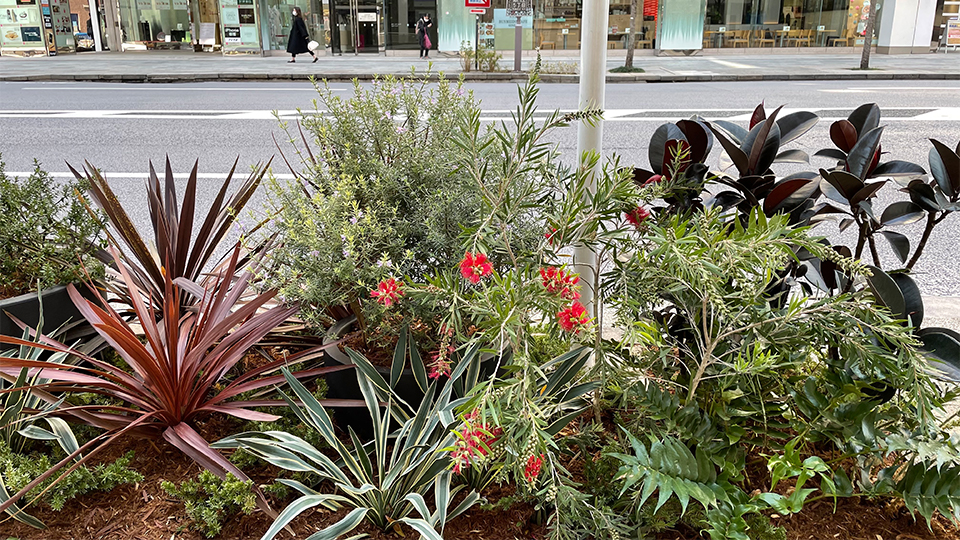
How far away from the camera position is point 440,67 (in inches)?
744

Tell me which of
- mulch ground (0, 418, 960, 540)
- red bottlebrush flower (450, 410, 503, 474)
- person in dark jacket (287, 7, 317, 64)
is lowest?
mulch ground (0, 418, 960, 540)

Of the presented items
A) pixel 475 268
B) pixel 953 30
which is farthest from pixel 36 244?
pixel 953 30

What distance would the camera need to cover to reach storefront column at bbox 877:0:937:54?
20594mm

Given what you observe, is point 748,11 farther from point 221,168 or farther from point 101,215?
point 101,215

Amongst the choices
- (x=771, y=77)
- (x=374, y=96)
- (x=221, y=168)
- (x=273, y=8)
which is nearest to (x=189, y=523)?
(x=374, y=96)

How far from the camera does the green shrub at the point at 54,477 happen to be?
190 cm

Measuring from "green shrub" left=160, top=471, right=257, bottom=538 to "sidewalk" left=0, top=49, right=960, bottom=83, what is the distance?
11965 millimetres

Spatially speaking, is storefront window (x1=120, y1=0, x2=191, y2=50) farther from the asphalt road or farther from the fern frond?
the fern frond

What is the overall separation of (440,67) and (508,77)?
3.43m

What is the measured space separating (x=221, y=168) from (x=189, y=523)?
563 centimetres

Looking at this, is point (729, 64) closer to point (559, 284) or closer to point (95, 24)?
point (559, 284)

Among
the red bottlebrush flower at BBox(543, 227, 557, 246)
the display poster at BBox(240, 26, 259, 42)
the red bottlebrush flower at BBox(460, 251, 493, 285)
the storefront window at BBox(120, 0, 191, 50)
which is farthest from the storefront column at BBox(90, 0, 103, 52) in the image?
the red bottlebrush flower at BBox(460, 251, 493, 285)

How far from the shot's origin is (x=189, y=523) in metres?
1.92

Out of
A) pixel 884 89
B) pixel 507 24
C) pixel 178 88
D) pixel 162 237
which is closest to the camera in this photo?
pixel 162 237
